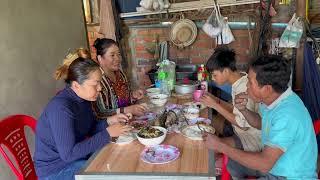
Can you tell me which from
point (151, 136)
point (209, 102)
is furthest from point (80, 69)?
point (209, 102)

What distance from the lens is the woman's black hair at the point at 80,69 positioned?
1.68m

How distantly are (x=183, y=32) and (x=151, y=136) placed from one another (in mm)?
2115

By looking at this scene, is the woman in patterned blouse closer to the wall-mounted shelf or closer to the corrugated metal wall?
the wall-mounted shelf

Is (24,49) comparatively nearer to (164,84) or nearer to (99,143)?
(164,84)

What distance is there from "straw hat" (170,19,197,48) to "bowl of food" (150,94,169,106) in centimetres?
128

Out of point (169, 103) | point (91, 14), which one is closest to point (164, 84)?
point (169, 103)

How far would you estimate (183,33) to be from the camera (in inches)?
137

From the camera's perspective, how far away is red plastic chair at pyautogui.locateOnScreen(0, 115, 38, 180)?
69.4 inches

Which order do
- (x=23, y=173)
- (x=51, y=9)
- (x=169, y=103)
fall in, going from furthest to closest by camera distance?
(x=51, y=9)
(x=169, y=103)
(x=23, y=173)

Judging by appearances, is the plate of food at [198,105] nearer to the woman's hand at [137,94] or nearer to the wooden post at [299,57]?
the woman's hand at [137,94]

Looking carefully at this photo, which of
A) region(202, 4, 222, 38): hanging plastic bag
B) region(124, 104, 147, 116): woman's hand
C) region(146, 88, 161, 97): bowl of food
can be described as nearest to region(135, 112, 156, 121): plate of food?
region(124, 104, 147, 116): woman's hand

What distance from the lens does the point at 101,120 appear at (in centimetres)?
206

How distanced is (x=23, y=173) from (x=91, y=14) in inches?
96.3

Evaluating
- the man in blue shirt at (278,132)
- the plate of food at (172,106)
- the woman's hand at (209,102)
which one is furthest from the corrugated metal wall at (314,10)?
the man in blue shirt at (278,132)
